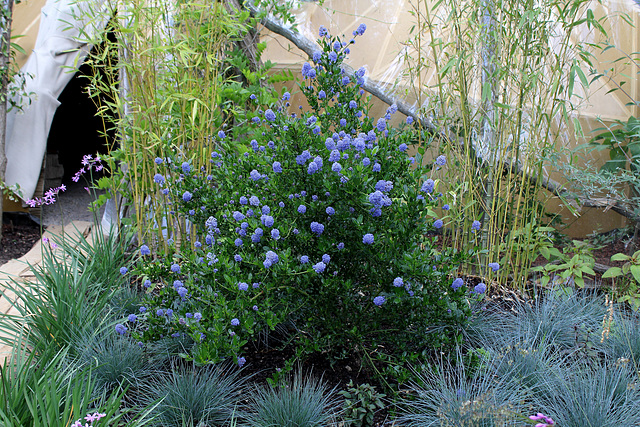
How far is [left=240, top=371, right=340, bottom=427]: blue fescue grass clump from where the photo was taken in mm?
1806

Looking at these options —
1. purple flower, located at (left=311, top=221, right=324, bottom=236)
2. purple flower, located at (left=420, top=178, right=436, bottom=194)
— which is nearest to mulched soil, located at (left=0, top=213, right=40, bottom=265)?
purple flower, located at (left=311, top=221, right=324, bottom=236)

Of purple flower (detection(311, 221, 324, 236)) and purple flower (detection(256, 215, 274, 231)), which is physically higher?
purple flower (detection(311, 221, 324, 236))

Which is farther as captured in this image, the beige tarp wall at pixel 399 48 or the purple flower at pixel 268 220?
the beige tarp wall at pixel 399 48

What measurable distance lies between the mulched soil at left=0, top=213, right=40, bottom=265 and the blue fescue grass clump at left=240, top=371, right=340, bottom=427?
3.19 m

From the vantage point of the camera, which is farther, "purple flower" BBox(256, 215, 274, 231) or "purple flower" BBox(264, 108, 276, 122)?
"purple flower" BBox(264, 108, 276, 122)

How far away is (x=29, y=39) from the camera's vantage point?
4848 millimetres

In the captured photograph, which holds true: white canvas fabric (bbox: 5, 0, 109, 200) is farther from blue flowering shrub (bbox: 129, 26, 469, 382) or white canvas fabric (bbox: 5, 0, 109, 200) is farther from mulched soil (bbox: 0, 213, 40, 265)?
blue flowering shrub (bbox: 129, 26, 469, 382)

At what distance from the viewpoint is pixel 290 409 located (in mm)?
1812

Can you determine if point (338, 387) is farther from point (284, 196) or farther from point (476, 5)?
point (476, 5)

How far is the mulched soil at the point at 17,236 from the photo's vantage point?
4239mm

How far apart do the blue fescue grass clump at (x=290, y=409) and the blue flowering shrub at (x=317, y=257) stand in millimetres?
175

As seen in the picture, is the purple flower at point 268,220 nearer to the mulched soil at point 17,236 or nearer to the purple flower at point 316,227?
the purple flower at point 316,227

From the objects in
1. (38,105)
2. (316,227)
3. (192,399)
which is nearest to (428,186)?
(316,227)

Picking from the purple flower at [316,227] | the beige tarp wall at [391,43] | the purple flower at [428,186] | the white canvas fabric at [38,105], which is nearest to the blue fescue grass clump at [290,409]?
the purple flower at [316,227]
